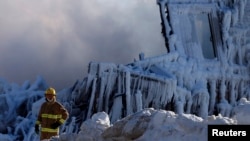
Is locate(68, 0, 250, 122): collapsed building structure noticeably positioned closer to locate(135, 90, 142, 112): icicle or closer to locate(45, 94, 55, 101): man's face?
locate(135, 90, 142, 112): icicle

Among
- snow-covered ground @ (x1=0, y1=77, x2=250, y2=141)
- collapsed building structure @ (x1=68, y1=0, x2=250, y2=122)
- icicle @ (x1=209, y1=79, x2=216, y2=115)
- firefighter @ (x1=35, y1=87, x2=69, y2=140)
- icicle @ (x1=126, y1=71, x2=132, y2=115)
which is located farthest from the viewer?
icicle @ (x1=209, y1=79, x2=216, y2=115)

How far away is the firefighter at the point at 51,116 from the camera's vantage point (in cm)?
1619

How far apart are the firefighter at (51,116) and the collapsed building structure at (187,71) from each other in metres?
21.5

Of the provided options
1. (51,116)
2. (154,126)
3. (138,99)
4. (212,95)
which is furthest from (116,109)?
(154,126)

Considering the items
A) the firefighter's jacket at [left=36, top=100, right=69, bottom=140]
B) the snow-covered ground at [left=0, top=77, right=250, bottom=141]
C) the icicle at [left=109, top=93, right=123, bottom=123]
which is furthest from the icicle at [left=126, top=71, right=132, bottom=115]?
the snow-covered ground at [left=0, top=77, right=250, bottom=141]

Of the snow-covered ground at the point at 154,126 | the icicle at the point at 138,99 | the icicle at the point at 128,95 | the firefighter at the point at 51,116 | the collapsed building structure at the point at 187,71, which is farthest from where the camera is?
the collapsed building structure at the point at 187,71

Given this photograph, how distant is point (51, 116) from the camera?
1630 cm

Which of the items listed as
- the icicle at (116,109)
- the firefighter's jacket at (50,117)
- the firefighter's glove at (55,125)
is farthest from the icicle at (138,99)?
the firefighter's glove at (55,125)

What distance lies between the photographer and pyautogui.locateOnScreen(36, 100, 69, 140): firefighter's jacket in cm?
1620

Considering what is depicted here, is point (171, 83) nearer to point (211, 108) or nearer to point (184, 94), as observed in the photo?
point (184, 94)

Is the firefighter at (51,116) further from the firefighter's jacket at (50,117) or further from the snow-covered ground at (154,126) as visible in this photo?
the snow-covered ground at (154,126)

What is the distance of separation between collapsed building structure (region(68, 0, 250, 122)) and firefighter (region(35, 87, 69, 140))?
70.5ft

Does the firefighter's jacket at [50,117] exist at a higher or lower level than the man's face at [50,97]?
lower

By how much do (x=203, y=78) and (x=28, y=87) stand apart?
36.7ft
